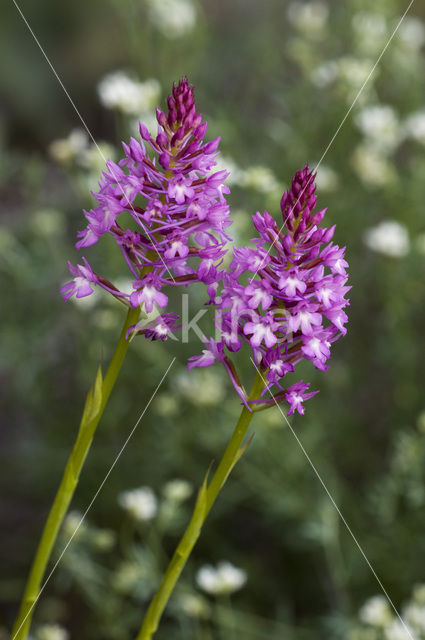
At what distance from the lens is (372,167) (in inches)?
142

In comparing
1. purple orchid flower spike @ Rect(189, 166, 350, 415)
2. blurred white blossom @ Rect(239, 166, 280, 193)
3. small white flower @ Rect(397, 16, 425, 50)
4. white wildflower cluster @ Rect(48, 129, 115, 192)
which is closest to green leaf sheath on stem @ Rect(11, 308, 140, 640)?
purple orchid flower spike @ Rect(189, 166, 350, 415)

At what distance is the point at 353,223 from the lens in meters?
3.86

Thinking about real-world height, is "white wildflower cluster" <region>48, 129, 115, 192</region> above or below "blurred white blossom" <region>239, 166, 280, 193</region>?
above

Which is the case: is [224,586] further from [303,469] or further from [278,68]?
[278,68]

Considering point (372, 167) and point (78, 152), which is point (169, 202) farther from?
point (372, 167)

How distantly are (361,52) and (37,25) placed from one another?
4.59 meters

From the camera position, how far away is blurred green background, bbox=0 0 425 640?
3.12 meters

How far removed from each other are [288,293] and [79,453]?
1.79 ft

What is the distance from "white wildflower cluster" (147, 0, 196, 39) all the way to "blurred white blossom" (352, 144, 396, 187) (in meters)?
1.17

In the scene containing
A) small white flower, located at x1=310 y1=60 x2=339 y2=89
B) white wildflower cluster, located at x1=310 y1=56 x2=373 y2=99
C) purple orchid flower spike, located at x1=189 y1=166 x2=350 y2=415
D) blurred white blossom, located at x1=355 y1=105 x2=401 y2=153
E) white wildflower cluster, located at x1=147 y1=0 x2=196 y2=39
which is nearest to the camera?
purple orchid flower spike, located at x1=189 y1=166 x2=350 y2=415

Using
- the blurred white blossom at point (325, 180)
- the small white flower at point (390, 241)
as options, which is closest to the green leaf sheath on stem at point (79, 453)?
the small white flower at point (390, 241)

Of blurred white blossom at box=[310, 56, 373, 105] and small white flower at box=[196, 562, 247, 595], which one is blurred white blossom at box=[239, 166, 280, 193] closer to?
blurred white blossom at box=[310, 56, 373, 105]

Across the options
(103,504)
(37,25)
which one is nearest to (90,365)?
(103,504)

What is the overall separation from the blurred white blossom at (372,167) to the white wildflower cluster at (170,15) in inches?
46.1
